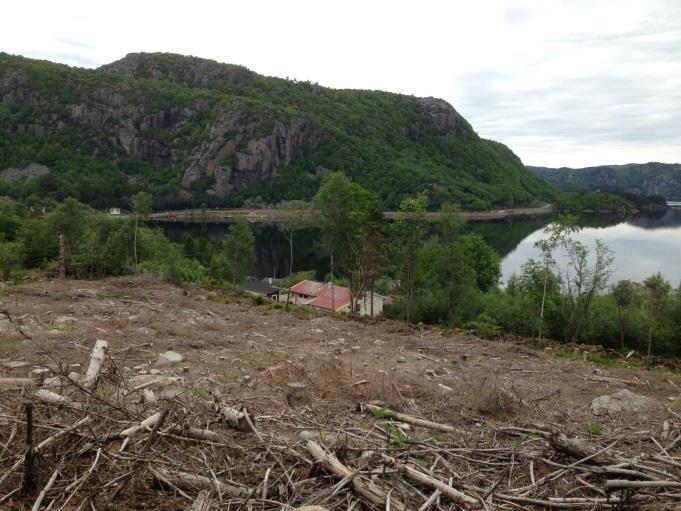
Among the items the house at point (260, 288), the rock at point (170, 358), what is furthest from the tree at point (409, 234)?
the house at point (260, 288)

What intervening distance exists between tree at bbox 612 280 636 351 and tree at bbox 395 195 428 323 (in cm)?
1156

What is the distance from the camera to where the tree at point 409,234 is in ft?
80.3

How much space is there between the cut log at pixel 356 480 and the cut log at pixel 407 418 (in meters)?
2.37

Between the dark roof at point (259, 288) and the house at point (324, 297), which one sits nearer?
the house at point (324, 297)

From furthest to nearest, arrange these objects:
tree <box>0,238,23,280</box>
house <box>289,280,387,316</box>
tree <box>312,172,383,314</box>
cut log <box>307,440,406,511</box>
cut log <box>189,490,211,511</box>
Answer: house <box>289,280,387,316</box>
tree <box>0,238,23,280</box>
tree <box>312,172,383,314</box>
cut log <box>307,440,406,511</box>
cut log <box>189,490,211,511</box>

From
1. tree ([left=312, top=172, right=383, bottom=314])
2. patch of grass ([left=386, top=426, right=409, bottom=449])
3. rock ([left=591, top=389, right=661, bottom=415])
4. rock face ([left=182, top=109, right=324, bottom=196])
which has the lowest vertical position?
rock ([left=591, top=389, right=661, bottom=415])

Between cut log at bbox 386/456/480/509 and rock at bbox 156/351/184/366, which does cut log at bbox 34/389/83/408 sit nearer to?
cut log at bbox 386/456/480/509

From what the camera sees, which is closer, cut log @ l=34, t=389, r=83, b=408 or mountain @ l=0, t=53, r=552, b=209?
cut log @ l=34, t=389, r=83, b=408

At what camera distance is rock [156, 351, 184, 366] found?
922 cm

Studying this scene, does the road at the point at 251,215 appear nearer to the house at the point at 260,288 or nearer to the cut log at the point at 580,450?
the house at the point at 260,288

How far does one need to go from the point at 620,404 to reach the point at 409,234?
1750 cm

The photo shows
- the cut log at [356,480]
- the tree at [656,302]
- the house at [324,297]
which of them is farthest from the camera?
the house at [324,297]

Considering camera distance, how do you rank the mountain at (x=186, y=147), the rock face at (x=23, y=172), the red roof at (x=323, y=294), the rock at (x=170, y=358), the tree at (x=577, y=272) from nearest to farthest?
the rock at (x=170, y=358) → the tree at (x=577, y=272) → the red roof at (x=323, y=294) → the rock face at (x=23, y=172) → the mountain at (x=186, y=147)

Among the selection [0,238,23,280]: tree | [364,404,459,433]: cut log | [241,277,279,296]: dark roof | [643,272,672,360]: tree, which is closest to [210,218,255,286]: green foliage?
[241,277,279,296]: dark roof
